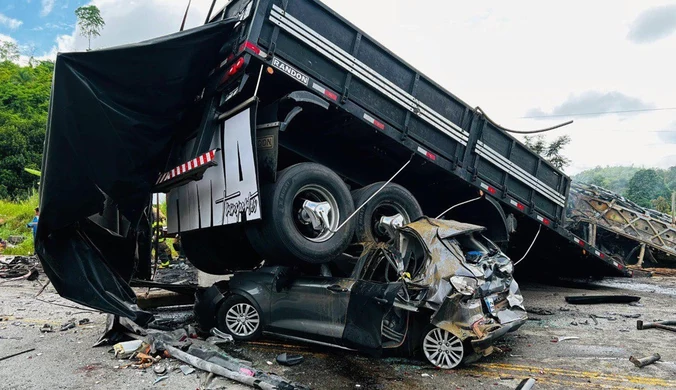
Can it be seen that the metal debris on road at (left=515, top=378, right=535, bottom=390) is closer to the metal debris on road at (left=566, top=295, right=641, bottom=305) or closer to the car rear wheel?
the car rear wheel

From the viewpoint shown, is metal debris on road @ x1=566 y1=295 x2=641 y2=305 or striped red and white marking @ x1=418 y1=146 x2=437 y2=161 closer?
striped red and white marking @ x1=418 y1=146 x2=437 y2=161

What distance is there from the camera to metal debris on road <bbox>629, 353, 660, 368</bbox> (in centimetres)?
429

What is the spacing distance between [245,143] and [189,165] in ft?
2.61

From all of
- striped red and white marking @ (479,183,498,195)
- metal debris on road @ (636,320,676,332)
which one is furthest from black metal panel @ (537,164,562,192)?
metal debris on road @ (636,320,676,332)

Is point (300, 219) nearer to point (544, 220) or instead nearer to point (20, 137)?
point (544, 220)

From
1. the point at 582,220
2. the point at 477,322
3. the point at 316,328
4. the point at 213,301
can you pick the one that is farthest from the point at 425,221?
the point at 582,220

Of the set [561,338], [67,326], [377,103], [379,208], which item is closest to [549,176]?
[561,338]

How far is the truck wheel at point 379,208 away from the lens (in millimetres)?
5812

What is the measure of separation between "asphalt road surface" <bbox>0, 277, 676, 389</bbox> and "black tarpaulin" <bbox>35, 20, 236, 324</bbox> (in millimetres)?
759

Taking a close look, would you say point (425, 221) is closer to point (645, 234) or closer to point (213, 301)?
point (213, 301)

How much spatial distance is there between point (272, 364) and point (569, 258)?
6788mm

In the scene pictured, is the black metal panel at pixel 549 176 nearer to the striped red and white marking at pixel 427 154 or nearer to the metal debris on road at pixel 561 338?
the striped red and white marking at pixel 427 154

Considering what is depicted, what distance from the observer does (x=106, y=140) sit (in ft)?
15.2

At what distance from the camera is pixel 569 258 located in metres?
8.91
